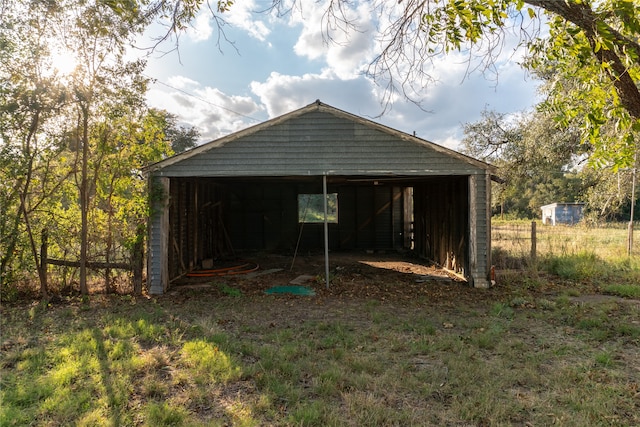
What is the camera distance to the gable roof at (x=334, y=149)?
27.1ft

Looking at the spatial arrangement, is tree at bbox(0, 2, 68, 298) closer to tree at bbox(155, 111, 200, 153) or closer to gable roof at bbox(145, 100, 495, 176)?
gable roof at bbox(145, 100, 495, 176)

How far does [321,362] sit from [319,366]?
14cm

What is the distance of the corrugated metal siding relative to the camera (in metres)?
8.27

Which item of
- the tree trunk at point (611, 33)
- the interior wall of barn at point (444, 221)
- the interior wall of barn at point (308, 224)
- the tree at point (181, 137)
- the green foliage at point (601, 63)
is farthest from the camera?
the tree at point (181, 137)

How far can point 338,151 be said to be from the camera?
27.4ft

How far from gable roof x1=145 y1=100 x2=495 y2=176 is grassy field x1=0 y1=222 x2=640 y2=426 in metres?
2.99

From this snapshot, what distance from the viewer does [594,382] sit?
3666mm

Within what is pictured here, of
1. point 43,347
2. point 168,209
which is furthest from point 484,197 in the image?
point 43,347

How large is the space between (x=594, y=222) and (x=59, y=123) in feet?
58.1

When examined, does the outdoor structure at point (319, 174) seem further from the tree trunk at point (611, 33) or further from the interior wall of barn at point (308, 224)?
the tree trunk at point (611, 33)

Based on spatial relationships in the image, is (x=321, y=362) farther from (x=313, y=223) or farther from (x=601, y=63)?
(x=313, y=223)

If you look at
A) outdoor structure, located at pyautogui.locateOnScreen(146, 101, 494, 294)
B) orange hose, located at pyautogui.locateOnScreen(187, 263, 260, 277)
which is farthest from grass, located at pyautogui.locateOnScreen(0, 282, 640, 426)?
orange hose, located at pyautogui.locateOnScreen(187, 263, 260, 277)

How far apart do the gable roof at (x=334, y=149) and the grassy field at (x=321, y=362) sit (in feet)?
9.81

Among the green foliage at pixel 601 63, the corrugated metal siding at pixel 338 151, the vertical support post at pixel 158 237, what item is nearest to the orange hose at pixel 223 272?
the vertical support post at pixel 158 237
